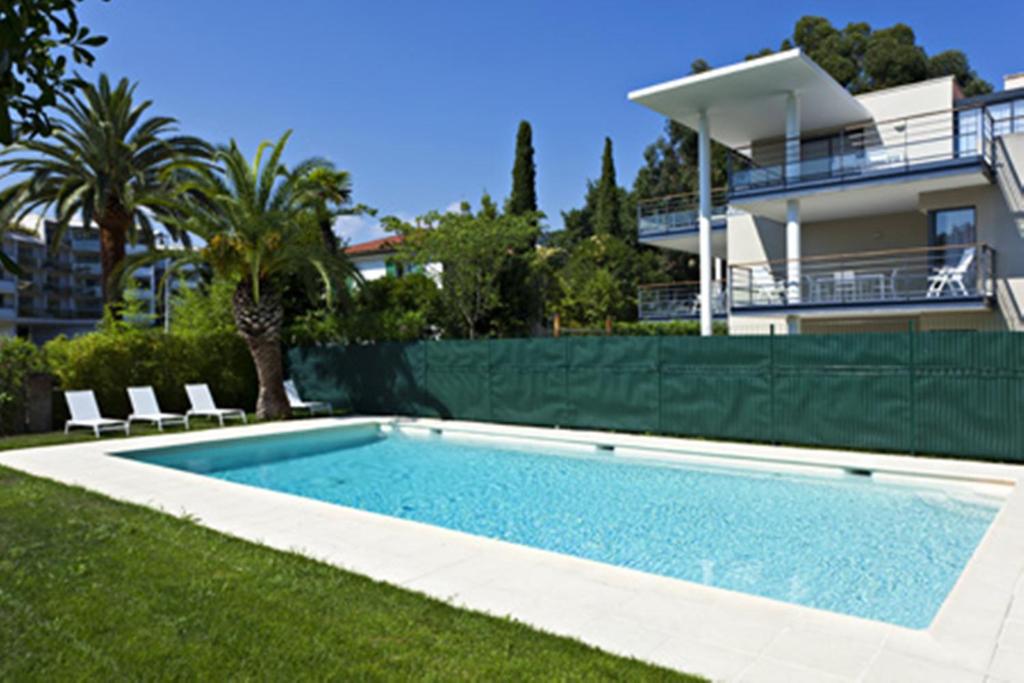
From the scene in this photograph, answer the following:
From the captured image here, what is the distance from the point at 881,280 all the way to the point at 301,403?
15350 mm

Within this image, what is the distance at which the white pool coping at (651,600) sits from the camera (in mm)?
3971

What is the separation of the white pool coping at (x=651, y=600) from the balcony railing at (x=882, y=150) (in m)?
11.2

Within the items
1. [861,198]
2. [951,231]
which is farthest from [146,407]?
[951,231]

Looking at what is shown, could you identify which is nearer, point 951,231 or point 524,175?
point 951,231

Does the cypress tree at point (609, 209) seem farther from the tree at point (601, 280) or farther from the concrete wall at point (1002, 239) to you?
the concrete wall at point (1002, 239)

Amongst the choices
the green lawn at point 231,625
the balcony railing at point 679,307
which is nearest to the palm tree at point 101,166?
the balcony railing at point 679,307

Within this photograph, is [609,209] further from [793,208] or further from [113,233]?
[113,233]

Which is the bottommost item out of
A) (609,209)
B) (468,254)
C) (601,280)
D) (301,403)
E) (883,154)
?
(301,403)

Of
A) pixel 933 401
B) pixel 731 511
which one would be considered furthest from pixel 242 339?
pixel 933 401

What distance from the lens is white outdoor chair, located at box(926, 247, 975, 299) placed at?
1559 centimetres

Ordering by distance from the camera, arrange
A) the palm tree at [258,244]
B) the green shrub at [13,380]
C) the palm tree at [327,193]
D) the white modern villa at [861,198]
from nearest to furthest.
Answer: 1. the green shrub at [13,380]
2. the white modern villa at [861,198]
3. the palm tree at [258,244]
4. the palm tree at [327,193]

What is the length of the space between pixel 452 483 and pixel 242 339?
1134 cm

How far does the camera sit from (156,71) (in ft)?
31.3

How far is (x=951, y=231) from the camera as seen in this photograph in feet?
58.0
